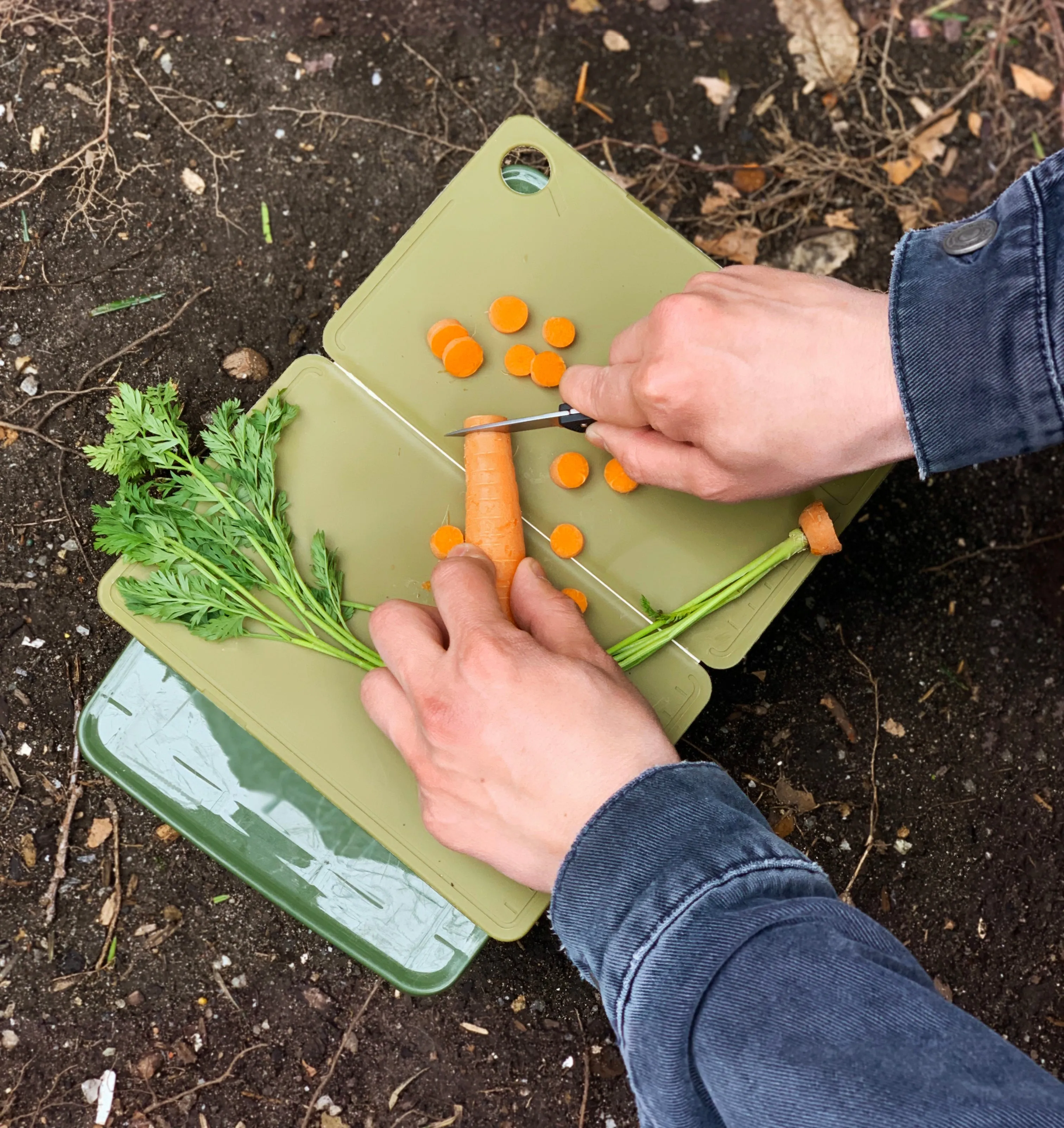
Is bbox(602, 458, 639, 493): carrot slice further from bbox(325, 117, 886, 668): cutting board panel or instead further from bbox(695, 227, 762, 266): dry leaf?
bbox(695, 227, 762, 266): dry leaf

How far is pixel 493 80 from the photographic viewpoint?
7.98ft

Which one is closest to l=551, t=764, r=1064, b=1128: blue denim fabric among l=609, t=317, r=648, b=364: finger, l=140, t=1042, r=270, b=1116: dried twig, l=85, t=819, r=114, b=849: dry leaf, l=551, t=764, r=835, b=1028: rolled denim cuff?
l=551, t=764, r=835, b=1028: rolled denim cuff

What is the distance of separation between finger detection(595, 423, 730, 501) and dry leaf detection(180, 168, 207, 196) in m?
1.43

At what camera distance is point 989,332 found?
3.78 ft

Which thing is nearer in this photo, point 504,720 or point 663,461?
point 504,720

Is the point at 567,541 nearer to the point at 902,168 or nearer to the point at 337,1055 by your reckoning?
the point at 337,1055

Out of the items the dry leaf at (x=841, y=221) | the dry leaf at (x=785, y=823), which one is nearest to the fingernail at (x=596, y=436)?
the dry leaf at (x=785, y=823)

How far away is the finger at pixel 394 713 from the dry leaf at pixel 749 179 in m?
1.82

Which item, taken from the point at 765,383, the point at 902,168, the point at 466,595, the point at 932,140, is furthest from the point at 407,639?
the point at 932,140

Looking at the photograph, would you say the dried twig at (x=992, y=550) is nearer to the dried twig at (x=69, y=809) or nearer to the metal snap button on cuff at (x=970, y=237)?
the metal snap button on cuff at (x=970, y=237)

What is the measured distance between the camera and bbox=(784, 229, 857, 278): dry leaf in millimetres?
2461

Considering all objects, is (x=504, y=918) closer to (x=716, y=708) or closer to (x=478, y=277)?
(x=716, y=708)

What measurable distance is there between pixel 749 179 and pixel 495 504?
4.93 ft

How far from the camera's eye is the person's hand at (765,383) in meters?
1.31
